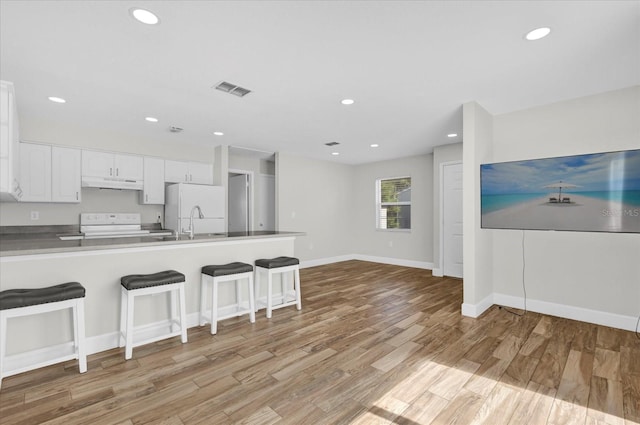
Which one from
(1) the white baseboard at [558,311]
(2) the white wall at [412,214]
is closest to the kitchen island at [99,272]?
(1) the white baseboard at [558,311]

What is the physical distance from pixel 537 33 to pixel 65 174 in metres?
5.47

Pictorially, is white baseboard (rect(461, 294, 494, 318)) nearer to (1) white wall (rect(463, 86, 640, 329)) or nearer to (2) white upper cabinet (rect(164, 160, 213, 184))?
(1) white wall (rect(463, 86, 640, 329))

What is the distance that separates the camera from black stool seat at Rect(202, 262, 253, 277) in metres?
3.00

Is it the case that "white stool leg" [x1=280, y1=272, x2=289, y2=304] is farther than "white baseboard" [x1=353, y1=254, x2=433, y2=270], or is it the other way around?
"white baseboard" [x1=353, y1=254, x2=433, y2=270]

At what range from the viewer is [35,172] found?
393 centimetres

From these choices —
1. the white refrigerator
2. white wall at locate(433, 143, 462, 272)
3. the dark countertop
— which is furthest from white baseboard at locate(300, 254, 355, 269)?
the dark countertop

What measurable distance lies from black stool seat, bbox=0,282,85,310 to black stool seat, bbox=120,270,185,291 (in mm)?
318

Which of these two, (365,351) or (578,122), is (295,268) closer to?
(365,351)

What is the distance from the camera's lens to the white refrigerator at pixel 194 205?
4750 mm

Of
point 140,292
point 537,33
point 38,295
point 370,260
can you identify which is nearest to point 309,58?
point 537,33

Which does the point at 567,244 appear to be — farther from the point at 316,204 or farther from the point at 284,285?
the point at 316,204

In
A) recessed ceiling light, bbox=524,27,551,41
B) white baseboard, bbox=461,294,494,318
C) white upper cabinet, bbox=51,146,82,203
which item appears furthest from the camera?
Answer: white upper cabinet, bbox=51,146,82,203

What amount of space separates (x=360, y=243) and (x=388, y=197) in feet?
4.48

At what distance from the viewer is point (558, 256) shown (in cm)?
349
